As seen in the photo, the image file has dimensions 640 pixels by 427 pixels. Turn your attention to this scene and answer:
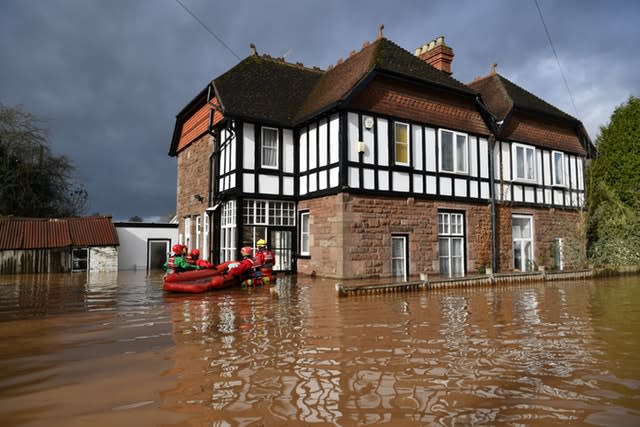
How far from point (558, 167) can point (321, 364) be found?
58.2 ft

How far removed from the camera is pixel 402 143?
1409 cm

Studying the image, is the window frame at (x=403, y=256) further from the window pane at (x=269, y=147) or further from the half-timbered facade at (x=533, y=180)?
the window pane at (x=269, y=147)

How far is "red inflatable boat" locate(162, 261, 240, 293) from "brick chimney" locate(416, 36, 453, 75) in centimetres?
1259

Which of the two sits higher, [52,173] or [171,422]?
[52,173]

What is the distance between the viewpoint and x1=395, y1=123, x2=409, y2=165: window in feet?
46.0

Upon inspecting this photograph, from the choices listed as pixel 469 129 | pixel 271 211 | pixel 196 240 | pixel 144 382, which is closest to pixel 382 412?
pixel 144 382

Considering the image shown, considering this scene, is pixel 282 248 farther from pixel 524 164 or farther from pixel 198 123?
pixel 524 164

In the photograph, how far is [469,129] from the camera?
15.6 meters

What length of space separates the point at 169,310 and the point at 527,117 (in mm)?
15831

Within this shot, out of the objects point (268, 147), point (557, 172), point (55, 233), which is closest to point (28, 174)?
point (55, 233)

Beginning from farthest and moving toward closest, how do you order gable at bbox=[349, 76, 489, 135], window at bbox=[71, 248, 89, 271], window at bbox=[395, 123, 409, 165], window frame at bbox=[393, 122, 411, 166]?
window at bbox=[71, 248, 89, 271] < window at bbox=[395, 123, 409, 165] < window frame at bbox=[393, 122, 411, 166] < gable at bbox=[349, 76, 489, 135]

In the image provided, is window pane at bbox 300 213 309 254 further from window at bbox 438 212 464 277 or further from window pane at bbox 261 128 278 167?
window at bbox 438 212 464 277

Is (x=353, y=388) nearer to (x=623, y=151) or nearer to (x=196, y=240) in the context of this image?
(x=196, y=240)

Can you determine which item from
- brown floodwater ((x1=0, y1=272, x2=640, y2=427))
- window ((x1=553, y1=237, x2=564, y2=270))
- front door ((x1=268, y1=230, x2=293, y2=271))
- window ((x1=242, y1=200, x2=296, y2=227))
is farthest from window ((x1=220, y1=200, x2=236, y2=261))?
window ((x1=553, y1=237, x2=564, y2=270))
